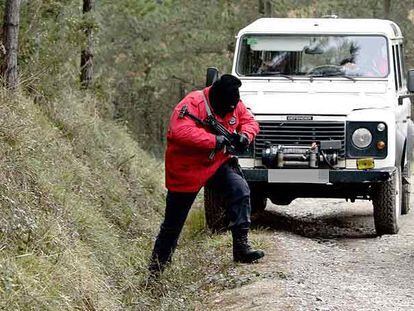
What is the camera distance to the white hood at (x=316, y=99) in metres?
9.59

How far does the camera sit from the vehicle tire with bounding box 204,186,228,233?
980 cm

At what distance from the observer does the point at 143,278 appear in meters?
7.77

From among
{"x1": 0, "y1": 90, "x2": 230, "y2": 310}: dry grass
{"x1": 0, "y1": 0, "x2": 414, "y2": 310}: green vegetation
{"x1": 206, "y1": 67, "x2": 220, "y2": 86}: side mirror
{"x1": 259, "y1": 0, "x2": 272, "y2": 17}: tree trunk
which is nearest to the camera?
{"x1": 0, "y1": 90, "x2": 230, "y2": 310}: dry grass

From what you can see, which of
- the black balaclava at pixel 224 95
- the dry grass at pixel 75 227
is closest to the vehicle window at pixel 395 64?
the dry grass at pixel 75 227

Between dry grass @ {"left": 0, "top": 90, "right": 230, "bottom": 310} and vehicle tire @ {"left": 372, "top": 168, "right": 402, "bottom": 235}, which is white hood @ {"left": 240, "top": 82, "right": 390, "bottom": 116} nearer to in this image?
vehicle tire @ {"left": 372, "top": 168, "right": 402, "bottom": 235}

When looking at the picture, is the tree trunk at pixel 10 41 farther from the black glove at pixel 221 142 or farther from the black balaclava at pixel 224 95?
the black glove at pixel 221 142

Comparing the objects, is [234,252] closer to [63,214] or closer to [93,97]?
[63,214]

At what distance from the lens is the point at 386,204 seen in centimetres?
977

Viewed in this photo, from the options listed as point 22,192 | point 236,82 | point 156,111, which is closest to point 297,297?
point 236,82

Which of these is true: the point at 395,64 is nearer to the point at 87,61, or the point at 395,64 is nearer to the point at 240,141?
the point at 240,141

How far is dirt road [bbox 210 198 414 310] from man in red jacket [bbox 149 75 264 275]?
567mm

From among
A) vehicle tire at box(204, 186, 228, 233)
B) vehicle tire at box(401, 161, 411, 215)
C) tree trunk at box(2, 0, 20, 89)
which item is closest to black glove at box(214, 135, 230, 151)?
vehicle tire at box(204, 186, 228, 233)

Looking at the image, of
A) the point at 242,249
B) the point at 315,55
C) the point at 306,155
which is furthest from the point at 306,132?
the point at 242,249

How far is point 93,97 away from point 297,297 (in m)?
8.50
